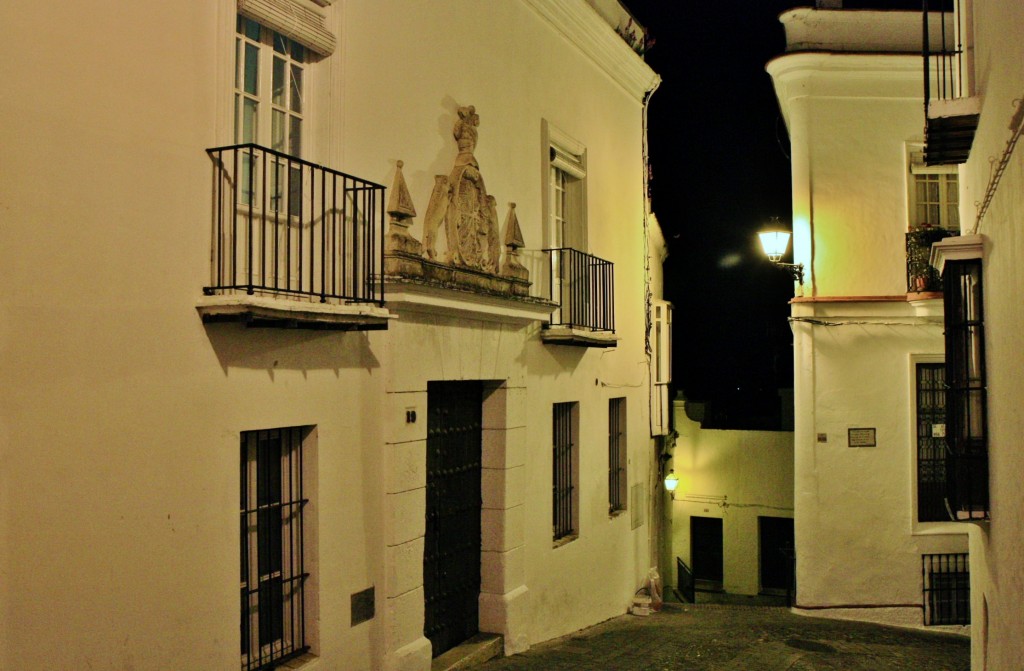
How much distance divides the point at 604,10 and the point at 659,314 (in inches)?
199

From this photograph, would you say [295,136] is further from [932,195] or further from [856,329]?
[932,195]

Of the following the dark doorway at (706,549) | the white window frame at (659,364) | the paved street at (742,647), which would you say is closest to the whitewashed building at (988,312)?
the paved street at (742,647)

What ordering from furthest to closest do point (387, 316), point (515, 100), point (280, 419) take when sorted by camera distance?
1. point (515, 100)
2. point (387, 316)
3. point (280, 419)

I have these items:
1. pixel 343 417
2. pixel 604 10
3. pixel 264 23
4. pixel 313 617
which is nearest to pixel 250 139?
pixel 264 23

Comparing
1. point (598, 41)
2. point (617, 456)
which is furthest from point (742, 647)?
point (598, 41)

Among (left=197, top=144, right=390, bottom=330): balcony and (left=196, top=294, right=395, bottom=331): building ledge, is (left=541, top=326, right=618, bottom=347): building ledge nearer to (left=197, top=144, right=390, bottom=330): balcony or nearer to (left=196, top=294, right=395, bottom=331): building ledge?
(left=197, top=144, right=390, bottom=330): balcony

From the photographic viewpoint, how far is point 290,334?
20.4 feet

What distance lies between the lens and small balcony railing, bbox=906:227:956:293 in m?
12.6

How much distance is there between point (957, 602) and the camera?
13.1m

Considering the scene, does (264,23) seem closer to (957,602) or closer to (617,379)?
(617,379)

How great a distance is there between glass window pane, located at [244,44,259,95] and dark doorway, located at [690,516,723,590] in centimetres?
1506

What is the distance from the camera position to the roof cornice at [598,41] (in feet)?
35.2

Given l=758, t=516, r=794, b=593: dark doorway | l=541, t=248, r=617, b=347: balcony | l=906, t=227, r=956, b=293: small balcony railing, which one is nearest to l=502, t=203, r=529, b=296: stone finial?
l=541, t=248, r=617, b=347: balcony

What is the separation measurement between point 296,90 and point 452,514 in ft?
13.7
